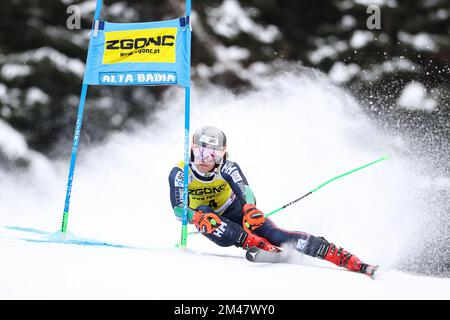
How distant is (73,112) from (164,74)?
8728 millimetres

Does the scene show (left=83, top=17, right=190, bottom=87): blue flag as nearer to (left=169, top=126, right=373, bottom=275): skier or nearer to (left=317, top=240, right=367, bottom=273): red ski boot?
(left=169, top=126, right=373, bottom=275): skier

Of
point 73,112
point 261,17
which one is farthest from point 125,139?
point 261,17

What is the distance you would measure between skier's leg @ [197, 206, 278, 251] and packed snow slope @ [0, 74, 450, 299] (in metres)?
0.15

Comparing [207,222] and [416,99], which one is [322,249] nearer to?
[207,222]

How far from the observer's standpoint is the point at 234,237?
4.20 metres

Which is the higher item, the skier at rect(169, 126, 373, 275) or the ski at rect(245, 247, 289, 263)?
the skier at rect(169, 126, 373, 275)

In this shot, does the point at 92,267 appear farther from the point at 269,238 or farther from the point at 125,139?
the point at 125,139

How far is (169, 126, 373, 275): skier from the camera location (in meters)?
4.02

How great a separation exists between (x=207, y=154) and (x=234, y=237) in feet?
2.43

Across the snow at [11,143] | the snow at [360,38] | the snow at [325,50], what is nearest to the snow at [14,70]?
the snow at [11,143]

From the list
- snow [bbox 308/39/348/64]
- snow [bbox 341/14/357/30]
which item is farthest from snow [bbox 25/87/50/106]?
snow [bbox 341/14/357/30]

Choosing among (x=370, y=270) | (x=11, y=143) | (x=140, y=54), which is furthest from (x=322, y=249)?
(x=11, y=143)

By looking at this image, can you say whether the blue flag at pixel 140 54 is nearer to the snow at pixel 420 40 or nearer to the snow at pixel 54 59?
the snow at pixel 420 40

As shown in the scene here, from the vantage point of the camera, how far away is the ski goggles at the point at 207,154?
4465 mm
